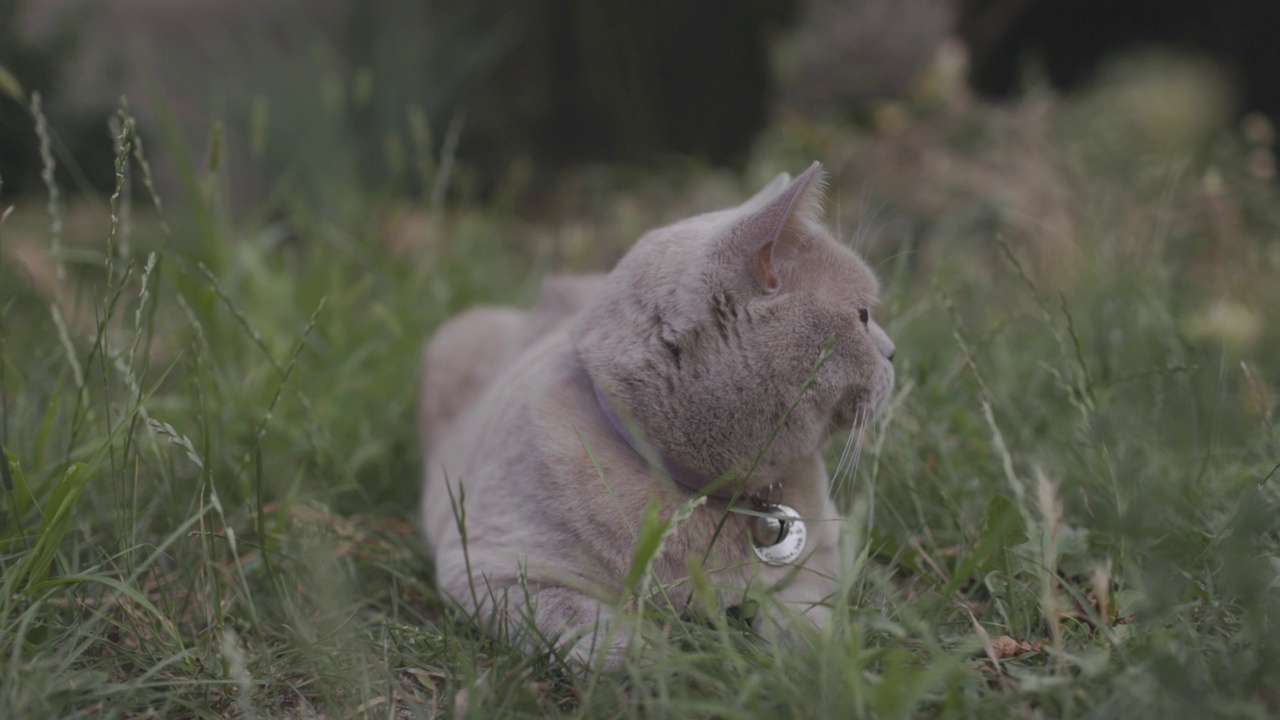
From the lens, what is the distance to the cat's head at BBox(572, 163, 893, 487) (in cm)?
130

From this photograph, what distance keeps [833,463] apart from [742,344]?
562 mm

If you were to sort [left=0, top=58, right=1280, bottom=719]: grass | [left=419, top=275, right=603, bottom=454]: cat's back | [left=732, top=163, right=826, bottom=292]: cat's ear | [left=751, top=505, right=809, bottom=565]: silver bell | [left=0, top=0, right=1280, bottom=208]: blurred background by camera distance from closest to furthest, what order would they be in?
[left=0, top=58, right=1280, bottom=719]: grass < [left=732, top=163, right=826, bottom=292]: cat's ear < [left=751, top=505, right=809, bottom=565]: silver bell < [left=419, top=275, right=603, bottom=454]: cat's back < [left=0, top=0, right=1280, bottom=208]: blurred background

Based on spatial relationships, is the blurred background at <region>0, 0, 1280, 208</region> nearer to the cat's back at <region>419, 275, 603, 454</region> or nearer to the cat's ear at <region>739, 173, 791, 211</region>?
the cat's back at <region>419, 275, 603, 454</region>

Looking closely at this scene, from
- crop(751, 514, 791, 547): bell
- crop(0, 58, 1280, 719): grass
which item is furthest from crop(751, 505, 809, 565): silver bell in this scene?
crop(0, 58, 1280, 719): grass

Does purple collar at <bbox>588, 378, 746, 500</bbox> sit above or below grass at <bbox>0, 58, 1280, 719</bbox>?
above

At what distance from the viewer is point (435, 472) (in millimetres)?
1886

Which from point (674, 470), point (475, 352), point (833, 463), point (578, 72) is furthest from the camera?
point (578, 72)

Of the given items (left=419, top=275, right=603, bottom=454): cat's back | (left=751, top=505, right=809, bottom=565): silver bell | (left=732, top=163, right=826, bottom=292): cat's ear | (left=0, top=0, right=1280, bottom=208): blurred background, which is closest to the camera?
(left=732, top=163, right=826, bottom=292): cat's ear

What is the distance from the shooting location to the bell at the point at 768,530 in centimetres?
144

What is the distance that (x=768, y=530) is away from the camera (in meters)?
1.45

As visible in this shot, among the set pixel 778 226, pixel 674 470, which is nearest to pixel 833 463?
pixel 674 470

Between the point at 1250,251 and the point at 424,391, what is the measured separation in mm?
2263

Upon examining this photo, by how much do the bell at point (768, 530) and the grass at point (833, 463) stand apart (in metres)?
0.16

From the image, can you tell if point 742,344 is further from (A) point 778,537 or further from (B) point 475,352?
(B) point 475,352
